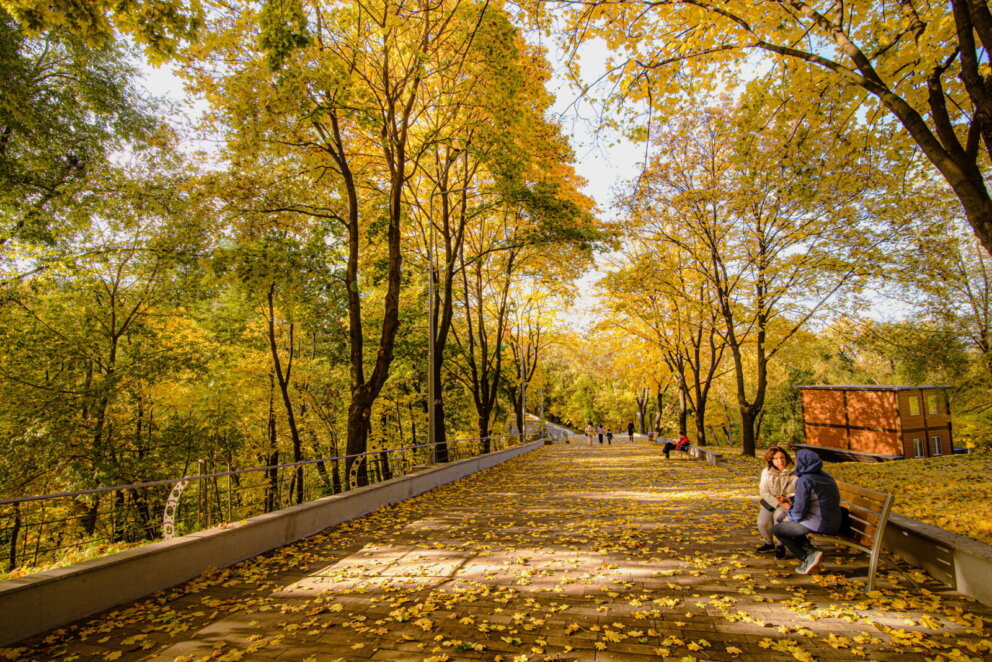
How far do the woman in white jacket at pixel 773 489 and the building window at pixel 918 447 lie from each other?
2065 centimetres

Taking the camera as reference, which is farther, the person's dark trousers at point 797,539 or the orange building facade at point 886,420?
the orange building facade at point 886,420

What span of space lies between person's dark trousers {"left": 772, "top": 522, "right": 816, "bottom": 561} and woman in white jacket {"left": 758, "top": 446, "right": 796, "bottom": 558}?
1.72ft

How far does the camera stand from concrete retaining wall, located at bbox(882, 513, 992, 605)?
3664 mm

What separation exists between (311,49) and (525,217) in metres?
10.3

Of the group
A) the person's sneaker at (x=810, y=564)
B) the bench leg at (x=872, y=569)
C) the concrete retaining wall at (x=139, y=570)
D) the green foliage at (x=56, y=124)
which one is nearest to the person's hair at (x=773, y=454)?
the person's sneaker at (x=810, y=564)

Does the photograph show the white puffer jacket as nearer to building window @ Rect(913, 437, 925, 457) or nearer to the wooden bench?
the wooden bench

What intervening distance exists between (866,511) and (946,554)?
1.97 ft

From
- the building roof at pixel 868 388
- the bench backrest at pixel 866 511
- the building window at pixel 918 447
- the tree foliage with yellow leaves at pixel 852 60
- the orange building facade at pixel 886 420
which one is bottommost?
the building window at pixel 918 447

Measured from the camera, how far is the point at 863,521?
4406mm

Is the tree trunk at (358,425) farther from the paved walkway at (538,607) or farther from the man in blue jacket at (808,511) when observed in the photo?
the man in blue jacket at (808,511)

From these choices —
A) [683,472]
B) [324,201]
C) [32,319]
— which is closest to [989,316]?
[683,472]

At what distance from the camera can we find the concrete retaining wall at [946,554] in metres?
3.66

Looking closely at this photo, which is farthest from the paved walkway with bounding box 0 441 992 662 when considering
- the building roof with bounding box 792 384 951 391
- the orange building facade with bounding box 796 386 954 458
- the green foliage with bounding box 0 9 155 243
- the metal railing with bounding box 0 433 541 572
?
the orange building facade with bounding box 796 386 954 458

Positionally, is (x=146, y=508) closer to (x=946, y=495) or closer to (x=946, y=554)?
(x=946, y=554)
